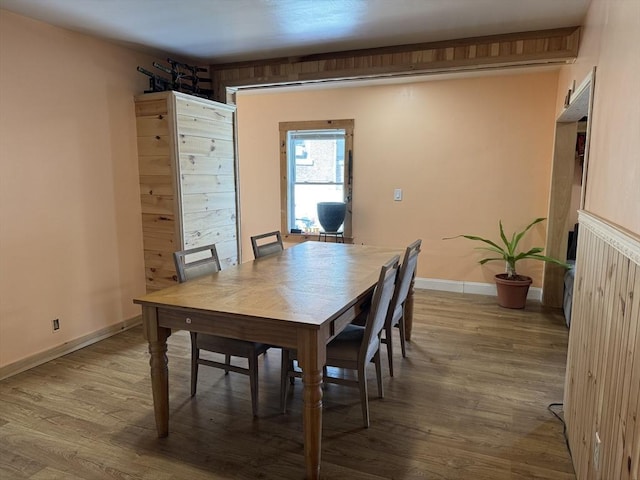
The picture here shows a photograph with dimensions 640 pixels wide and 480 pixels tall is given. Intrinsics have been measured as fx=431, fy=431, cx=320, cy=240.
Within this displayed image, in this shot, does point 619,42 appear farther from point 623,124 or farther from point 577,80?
point 577,80

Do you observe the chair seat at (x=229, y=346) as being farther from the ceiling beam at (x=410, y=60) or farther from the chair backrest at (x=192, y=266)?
the ceiling beam at (x=410, y=60)

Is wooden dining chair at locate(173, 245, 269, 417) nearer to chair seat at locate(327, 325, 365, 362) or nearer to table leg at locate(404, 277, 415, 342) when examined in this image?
chair seat at locate(327, 325, 365, 362)

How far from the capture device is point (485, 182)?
472 centimetres

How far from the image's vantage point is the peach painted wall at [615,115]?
146cm

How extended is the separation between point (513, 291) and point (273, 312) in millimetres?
3222

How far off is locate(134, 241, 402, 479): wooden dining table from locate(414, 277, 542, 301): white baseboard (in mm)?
2498

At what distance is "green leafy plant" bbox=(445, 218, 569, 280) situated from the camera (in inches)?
166

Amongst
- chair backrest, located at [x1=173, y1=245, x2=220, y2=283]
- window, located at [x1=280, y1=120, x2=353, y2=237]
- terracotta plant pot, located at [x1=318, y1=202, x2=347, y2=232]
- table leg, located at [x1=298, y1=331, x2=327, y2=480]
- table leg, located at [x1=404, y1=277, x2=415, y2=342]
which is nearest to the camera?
table leg, located at [x1=298, y1=331, x2=327, y2=480]

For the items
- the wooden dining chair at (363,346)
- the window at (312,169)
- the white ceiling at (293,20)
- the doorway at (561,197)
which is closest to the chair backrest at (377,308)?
the wooden dining chair at (363,346)

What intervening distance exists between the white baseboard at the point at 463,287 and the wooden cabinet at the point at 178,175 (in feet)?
7.85

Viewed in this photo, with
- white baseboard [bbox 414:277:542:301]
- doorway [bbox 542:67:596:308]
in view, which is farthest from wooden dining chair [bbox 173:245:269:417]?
doorway [bbox 542:67:596:308]

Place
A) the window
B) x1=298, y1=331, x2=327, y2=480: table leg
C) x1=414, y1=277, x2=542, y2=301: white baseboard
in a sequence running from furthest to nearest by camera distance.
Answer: the window < x1=414, y1=277, x2=542, y2=301: white baseboard < x1=298, y1=331, x2=327, y2=480: table leg

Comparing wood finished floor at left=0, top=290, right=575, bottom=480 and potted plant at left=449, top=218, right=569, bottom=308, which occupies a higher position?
potted plant at left=449, top=218, right=569, bottom=308

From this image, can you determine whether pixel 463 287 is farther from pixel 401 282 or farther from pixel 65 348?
pixel 65 348
